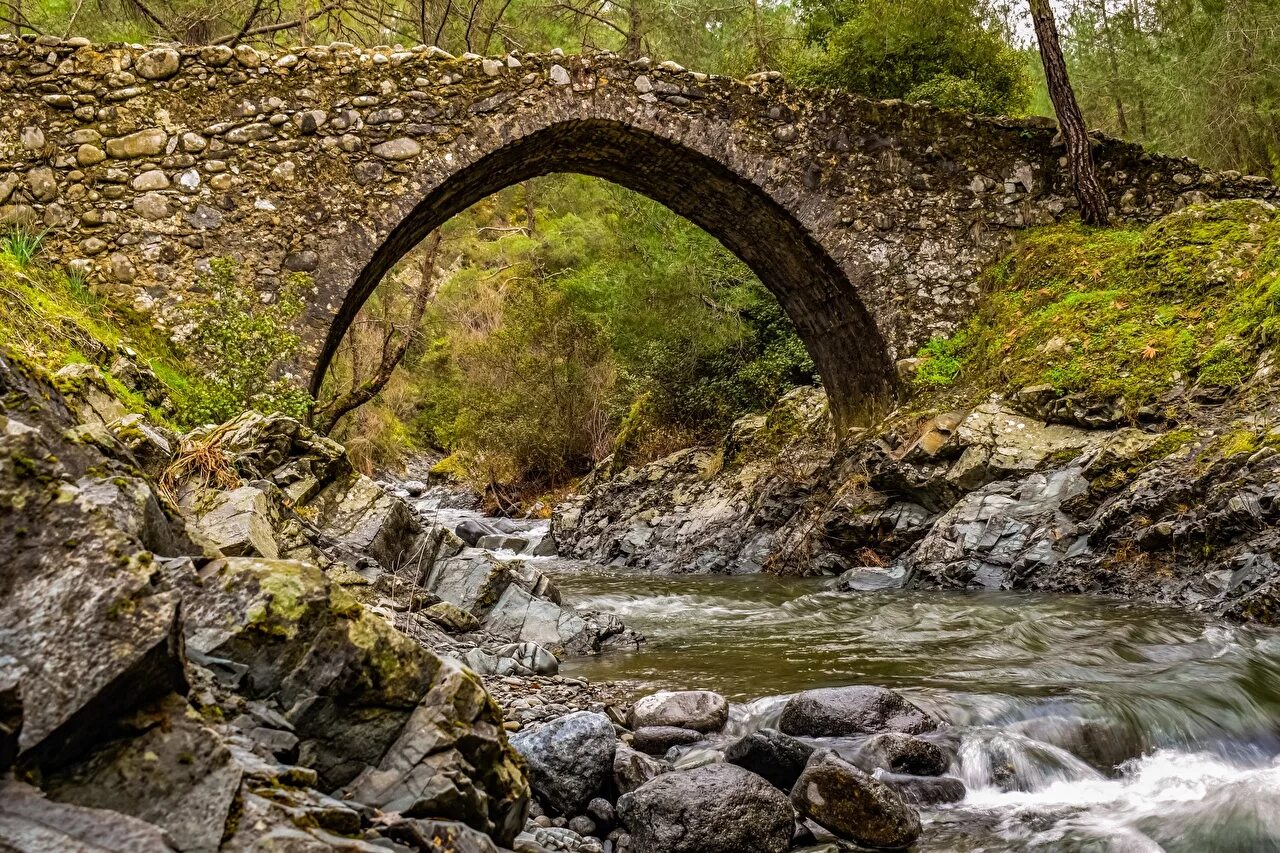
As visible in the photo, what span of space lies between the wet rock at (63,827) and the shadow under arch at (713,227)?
7.22 m

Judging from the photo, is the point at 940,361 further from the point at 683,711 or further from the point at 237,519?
the point at 237,519

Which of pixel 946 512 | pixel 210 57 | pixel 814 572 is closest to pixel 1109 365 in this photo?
pixel 946 512

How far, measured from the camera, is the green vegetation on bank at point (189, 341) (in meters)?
6.35

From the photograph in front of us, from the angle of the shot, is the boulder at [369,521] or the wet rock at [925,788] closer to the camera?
the wet rock at [925,788]

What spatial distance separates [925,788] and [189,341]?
22.8ft

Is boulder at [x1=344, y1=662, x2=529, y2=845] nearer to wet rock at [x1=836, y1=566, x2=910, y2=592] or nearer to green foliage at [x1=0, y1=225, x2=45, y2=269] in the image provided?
green foliage at [x1=0, y1=225, x2=45, y2=269]

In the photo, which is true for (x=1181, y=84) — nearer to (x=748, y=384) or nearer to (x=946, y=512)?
(x=748, y=384)

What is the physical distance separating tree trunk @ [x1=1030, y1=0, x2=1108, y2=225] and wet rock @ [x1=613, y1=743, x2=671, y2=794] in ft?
28.9

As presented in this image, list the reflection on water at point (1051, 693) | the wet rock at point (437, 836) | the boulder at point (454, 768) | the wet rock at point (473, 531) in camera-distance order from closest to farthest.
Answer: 1. the wet rock at point (437, 836)
2. the boulder at point (454, 768)
3. the reflection on water at point (1051, 693)
4. the wet rock at point (473, 531)

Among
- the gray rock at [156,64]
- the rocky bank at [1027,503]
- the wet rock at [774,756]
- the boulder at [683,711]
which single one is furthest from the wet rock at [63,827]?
the gray rock at [156,64]

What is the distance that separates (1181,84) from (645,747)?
14655 millimetres

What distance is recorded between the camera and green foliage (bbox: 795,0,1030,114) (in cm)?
1283

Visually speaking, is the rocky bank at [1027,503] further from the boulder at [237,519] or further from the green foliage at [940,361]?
the boulder at [237,519]

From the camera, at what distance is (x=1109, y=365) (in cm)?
798
